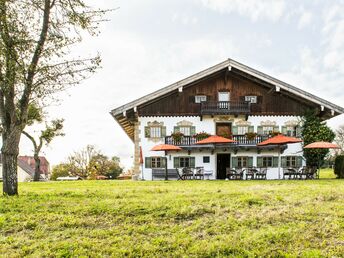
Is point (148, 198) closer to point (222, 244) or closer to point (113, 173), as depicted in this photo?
point (222, 244)

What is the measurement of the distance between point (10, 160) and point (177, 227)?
21.2 ft

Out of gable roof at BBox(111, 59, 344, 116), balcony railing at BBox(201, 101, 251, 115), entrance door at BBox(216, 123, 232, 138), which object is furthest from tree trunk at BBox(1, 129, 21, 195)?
entrance door at BBox(216, 123, 232, 138)

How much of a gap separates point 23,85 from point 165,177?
53.7 ft

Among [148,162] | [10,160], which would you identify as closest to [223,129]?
[148,162]

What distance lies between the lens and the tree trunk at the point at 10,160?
1120cm

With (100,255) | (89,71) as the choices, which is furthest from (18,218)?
(89,71)

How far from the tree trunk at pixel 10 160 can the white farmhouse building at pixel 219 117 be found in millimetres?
15915

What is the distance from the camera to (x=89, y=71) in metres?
11.9

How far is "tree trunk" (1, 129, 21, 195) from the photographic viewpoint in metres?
11.2

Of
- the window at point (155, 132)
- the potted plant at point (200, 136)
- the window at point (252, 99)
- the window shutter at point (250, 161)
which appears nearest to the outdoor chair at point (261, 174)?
the window shutter at point (250, 161)

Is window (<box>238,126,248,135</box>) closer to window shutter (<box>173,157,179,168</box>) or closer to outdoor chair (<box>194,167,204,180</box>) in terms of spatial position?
outdoor chair (<box>194,167,204,180</box>)

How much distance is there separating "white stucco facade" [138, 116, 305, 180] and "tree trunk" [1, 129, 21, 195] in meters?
16.3

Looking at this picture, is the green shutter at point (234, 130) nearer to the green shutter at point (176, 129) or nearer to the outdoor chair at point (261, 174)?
the outdoor chair at point (261, 174)

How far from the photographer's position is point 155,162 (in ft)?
90.3
